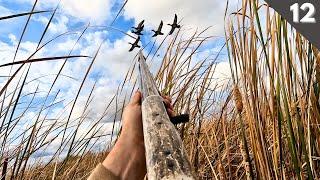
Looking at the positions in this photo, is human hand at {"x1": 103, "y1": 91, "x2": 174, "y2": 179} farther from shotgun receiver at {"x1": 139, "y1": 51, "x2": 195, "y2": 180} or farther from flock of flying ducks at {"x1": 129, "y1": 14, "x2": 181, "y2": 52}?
shotgun receiver at {"x1": 139, "y1": 51, "x2": 195, "y2": 180}

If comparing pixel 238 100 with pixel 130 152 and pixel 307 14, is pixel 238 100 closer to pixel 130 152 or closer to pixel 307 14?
pixel 307 14

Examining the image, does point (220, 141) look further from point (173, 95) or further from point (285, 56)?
point (285, 56)

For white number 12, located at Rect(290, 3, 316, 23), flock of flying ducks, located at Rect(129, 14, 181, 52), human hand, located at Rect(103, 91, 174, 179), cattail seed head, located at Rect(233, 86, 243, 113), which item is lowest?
human hand, located at Rect(103, 91, 174, 179)

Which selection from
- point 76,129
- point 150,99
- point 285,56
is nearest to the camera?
point 150,99

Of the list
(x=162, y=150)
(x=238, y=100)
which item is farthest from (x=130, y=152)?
(x=162, y=150)

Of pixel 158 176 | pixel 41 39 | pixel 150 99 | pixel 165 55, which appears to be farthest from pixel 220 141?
pixel 158 176

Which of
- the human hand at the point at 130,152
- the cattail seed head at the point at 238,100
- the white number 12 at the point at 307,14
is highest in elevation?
the white number 12 at the point at 307,14

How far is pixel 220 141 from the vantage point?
7.93 feet

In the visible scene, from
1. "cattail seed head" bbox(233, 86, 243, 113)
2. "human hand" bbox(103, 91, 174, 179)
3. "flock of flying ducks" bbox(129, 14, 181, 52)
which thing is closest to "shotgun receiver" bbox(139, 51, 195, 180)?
"cattail seed head" bbox(233, 86, 243, 113)

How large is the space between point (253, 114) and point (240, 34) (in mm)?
303

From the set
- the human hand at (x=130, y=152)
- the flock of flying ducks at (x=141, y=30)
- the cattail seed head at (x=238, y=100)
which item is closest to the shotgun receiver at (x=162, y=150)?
the cattail seed head at (x=238, y=100)

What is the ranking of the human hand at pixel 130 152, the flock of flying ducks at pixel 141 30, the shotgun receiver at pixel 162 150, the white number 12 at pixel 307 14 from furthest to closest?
the flock of flying ducks at pixel 141 30, the human hand at pixel 130 152, the white number 12 at pixel 307 14, the shotgun receiver at pixel 162 150

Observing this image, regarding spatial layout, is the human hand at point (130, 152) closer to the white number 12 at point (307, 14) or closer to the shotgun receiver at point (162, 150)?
the white number 12 at point (307, 14)

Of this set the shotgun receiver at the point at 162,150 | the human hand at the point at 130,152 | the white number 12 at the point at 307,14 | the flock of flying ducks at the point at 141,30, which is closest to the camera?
the shotgun receiver at the point at 162,150
